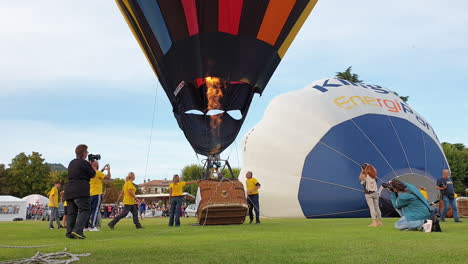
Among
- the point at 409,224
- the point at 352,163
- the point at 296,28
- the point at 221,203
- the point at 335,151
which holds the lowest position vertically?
the point at 409,224

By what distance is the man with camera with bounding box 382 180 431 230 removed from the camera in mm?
6691

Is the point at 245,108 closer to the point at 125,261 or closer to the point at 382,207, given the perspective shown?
Result: the point at 382,207

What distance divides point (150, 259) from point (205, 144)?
20.5 ft

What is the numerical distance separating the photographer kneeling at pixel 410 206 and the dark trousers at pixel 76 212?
5100 millimetres

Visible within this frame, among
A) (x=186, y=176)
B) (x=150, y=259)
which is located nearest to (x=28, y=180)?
(x=186, y=176)

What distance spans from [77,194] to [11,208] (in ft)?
88.8

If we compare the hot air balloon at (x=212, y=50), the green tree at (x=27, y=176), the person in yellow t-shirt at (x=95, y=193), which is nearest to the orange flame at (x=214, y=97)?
the hot air balloon at (x=212, y=50)

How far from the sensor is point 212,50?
9.20 meters

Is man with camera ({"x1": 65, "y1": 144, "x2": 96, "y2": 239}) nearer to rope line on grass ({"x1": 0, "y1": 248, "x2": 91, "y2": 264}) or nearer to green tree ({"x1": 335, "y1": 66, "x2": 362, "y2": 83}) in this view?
rope line on grass ({"x1": 0, "y1": 248, "x2": 91, "y2": 264})

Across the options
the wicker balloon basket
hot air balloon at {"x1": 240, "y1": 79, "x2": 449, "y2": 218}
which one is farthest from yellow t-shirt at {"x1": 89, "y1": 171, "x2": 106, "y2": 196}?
hot air balloon at {"x1": 240, "y1": 79, "x2": 449, "y2": 218}

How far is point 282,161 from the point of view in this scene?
13.3m

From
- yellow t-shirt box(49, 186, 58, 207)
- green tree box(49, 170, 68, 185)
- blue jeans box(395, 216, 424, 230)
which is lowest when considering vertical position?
blue jeans box(395, 216, 424, 230)

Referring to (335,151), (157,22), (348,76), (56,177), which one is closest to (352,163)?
(335,151)

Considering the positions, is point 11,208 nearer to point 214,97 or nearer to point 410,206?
point 214,97
